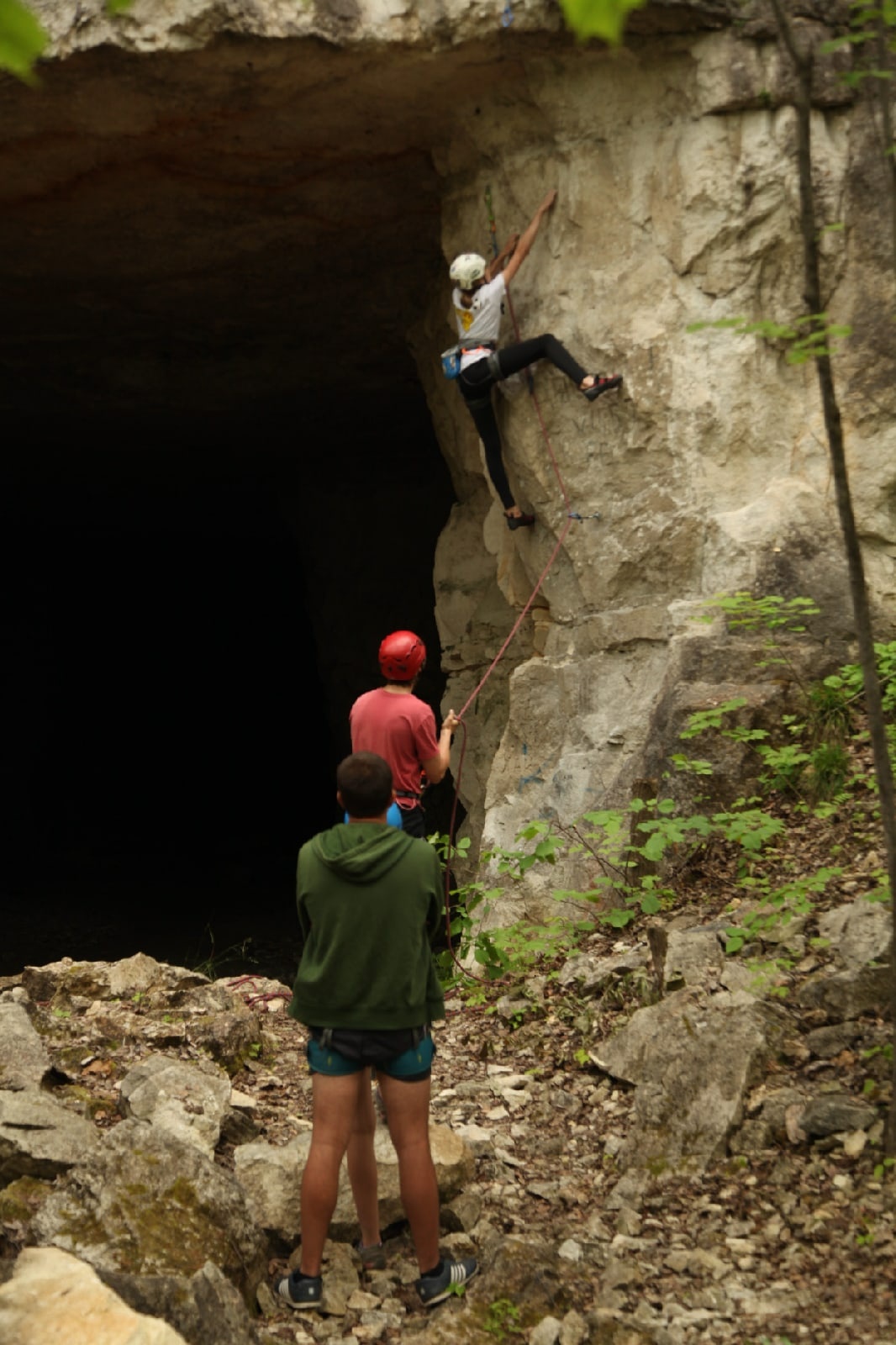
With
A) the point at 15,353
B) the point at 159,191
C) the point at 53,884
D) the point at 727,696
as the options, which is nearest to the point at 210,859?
the point at 53,884

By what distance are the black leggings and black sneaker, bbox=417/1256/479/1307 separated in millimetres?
4603

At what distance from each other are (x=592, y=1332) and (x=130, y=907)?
11256 millimetres

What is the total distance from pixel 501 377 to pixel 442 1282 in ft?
16.2

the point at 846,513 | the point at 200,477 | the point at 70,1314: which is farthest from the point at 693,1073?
the point at 200,477

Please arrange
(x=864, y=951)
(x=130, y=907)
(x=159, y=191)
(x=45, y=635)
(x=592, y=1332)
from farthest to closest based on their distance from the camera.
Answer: (x=45, y=635) < (x=130, y=907) < (x=159, y=191) < (x=864, y=951) < (x=592, y=1332)

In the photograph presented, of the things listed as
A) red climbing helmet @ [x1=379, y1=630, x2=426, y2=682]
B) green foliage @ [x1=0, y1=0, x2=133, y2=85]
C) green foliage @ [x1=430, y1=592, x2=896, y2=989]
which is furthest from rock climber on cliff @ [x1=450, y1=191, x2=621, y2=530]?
green foliage @ [x1=0, y1=0, x2=133, y2=85]

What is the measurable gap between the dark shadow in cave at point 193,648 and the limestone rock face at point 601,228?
3795 mm

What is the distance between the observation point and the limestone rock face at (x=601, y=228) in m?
6.26

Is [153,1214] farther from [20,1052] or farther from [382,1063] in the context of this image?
[20,1052]

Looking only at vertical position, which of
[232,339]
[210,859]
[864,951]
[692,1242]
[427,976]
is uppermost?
[232,339]

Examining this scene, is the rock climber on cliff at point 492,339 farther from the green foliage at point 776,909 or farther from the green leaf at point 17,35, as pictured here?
the green leaf at point 17,35

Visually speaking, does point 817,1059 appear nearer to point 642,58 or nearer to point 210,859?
point 642,58

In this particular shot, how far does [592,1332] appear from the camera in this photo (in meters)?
2.81

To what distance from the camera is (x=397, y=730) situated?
4.28m
